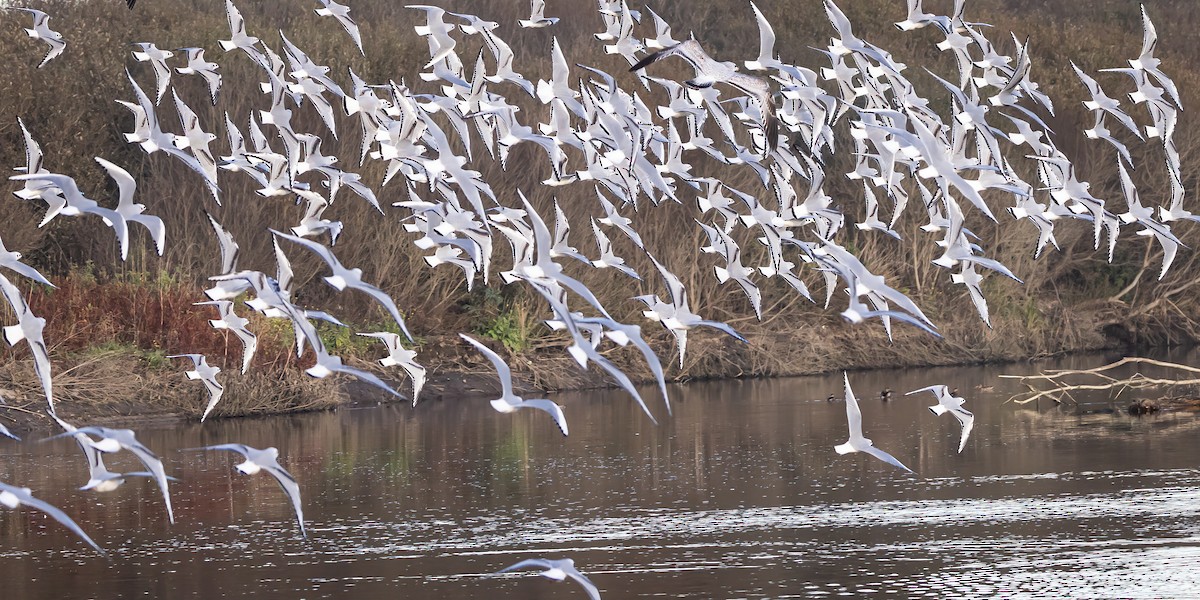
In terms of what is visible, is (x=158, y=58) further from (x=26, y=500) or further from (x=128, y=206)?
(x=26, y=500)

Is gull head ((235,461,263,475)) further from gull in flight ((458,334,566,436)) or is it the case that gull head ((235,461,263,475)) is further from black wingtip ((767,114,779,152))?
black wingtip ((767,114,779,152))

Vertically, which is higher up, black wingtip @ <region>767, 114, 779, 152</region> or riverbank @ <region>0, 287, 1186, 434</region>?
black wingtip @ <region>767, 114, 779, 152</region>

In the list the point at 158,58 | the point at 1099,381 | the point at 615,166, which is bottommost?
the point at 1099,381

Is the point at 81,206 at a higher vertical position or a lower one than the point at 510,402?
higher

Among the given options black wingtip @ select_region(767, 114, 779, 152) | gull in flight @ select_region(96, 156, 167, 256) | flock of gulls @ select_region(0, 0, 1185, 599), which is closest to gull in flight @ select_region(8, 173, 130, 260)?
flock of gulls @ select_region(0, 0, 1185, 599)

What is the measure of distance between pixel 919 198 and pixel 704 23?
65.7ft

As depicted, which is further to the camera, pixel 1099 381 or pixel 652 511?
pixel 1099 381

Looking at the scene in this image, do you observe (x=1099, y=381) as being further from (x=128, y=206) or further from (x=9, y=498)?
(x=9, y=498)

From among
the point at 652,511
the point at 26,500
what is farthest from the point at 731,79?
the point at 26,500

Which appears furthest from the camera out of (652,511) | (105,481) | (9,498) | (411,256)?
(411,256)

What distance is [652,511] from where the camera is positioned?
1691 cm

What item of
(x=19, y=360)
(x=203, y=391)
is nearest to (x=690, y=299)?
(x=203, y=391)

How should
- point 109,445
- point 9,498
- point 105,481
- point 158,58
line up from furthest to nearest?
1. point 158,58
2. point 105,481
3. point 109,445
4. point 9,498

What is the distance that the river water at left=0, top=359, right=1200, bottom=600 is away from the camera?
44.2ft
